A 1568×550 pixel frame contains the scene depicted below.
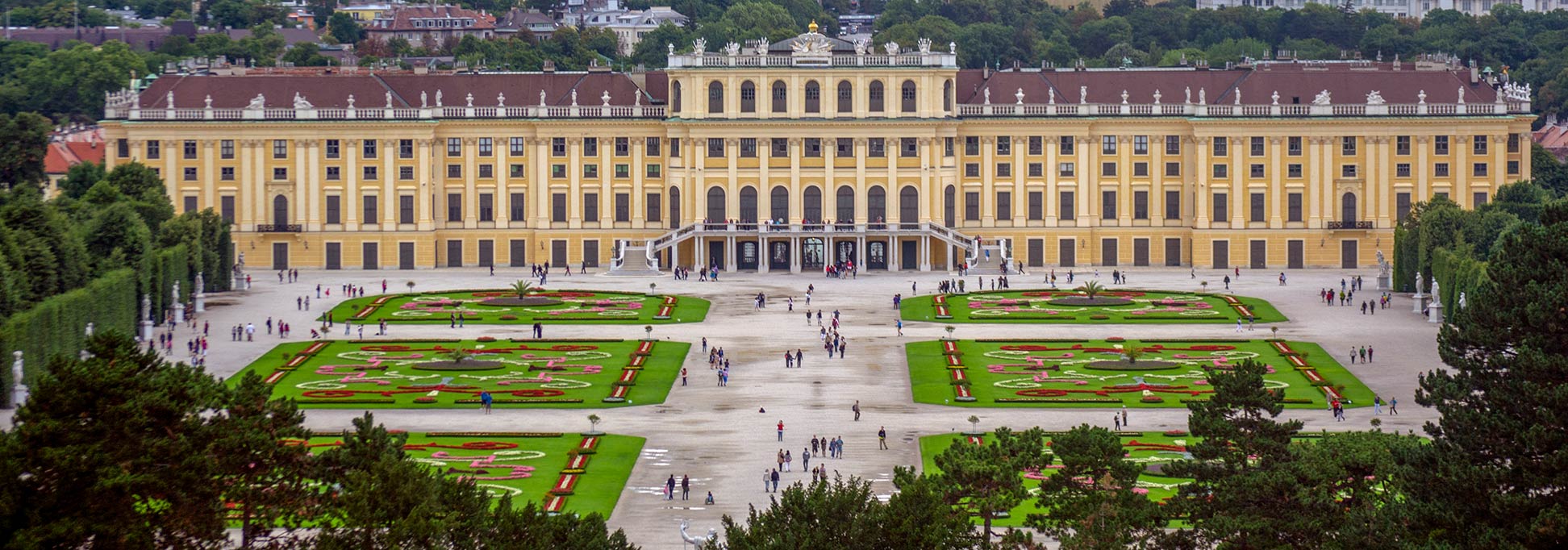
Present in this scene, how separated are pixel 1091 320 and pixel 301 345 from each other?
33.1m

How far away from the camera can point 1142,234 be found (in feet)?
490

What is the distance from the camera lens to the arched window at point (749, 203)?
149 metres

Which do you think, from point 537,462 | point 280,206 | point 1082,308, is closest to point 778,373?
point 537,462

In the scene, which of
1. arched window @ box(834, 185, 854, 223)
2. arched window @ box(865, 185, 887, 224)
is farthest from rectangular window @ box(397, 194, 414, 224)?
arched window @ box(865, 185, 887, 224)

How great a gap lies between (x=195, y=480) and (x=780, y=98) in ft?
325

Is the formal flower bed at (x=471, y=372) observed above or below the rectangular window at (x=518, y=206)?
below

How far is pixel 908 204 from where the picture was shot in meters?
149

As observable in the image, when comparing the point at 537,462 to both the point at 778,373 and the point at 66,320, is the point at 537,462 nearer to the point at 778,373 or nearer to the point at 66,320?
the point at 778,373

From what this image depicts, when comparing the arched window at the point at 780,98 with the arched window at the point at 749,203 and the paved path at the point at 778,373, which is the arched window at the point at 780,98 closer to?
the arched window at the point at 749,203

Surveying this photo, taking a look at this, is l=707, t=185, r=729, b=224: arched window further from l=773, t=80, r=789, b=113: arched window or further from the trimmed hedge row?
the trimmed hedge row

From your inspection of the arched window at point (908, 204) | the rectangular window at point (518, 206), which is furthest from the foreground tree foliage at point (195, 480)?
the rectangular window at point (518, 206)

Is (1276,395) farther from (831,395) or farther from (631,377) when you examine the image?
(631,377)

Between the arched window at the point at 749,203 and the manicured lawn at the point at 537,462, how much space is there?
66831 millimetres

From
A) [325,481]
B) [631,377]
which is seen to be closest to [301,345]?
[631,377]
